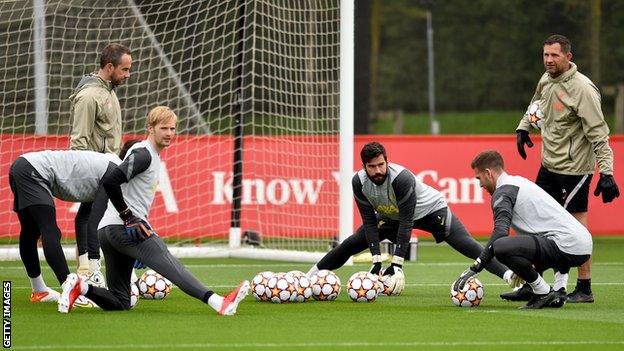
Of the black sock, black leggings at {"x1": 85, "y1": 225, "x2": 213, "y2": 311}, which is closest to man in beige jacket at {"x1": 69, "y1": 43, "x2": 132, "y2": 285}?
black leggings at {"x1": 85, "y1": 225, "x2": 213, "y2": 311}

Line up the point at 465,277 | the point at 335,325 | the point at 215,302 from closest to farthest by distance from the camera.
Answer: the point at 335,325 → the point at 215,302 → the point at 465,277

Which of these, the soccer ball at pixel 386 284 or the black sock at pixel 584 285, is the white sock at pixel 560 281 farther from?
the soccer ball at pixel 386 284

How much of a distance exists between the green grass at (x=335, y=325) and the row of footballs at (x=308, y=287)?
12cm

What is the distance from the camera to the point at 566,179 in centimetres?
1127

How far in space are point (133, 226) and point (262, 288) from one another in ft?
4.95

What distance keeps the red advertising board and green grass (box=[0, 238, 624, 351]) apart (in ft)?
15.0

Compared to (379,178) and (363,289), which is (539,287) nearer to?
(363,289)

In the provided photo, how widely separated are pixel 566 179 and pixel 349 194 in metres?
3.50

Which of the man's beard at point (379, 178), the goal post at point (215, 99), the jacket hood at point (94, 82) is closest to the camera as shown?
the man's beard at point (379, 178)

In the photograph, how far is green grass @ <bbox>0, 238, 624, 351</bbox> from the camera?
8.45m

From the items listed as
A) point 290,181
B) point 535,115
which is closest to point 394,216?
point 535,115

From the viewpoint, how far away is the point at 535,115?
37.9 ft

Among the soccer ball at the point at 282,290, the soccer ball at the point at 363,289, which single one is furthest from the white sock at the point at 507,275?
the soccer ball at the point at 282,290

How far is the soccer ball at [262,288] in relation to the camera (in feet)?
35.6
